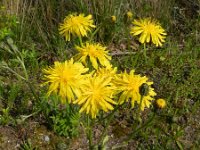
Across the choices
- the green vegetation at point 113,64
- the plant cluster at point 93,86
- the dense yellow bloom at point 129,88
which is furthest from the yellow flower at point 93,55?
the green vegetation at point 113,64

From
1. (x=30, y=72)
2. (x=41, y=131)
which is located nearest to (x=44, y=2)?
(x=30, y=72)

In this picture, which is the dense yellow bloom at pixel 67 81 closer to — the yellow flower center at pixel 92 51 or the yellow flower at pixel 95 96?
the yellow flower at pixel 95 96

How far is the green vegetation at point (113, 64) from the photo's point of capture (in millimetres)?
2865

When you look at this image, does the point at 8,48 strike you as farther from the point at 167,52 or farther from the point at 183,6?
the point at 183,6

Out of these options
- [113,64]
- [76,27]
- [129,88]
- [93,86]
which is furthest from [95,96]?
[113,64]

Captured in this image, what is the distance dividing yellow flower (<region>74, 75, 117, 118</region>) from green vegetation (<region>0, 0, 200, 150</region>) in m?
0.28

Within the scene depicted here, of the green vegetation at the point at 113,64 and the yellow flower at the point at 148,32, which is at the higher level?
the yellow flower at the point at 148,32

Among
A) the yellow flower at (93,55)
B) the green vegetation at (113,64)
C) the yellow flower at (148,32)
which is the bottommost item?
the green vegetation at (113,64)

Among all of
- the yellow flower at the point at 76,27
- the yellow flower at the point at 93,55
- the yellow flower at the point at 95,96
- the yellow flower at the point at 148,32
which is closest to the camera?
the yellow flower at the point at 95,96

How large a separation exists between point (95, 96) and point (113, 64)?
147cm

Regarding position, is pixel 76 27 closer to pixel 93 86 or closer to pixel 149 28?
pixel 149 28

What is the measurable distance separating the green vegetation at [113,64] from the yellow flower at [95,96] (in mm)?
280

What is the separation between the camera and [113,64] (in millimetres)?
3523

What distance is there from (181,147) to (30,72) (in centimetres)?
137
